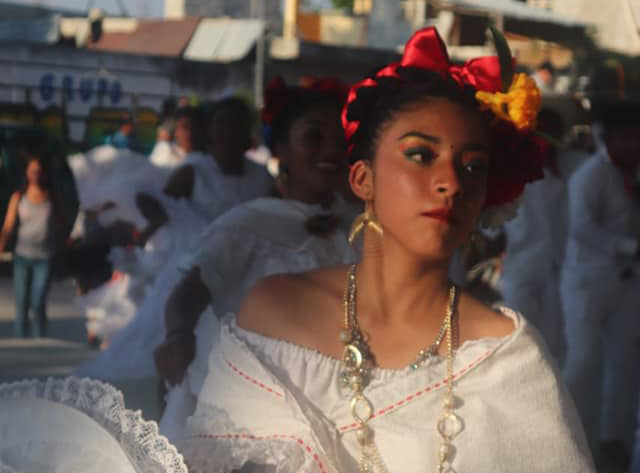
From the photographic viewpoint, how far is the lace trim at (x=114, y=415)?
7.59 feet

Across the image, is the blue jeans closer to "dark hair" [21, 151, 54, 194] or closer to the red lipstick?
"dark hair" [21, 151, 54, 194]

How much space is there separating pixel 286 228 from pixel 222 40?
42.6ft

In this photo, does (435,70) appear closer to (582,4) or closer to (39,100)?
(582,4)

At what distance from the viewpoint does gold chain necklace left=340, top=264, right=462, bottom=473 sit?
264 cm

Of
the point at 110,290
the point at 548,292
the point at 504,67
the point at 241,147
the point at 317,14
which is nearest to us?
the point at 504,67

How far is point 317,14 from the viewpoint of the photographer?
82.1ft

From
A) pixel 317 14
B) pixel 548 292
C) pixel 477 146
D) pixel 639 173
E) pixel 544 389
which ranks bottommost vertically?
pixel 317 14

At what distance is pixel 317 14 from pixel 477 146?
2272 cm

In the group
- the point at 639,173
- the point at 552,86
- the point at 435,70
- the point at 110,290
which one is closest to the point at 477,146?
the point at 435,70

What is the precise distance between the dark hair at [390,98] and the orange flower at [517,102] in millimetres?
39

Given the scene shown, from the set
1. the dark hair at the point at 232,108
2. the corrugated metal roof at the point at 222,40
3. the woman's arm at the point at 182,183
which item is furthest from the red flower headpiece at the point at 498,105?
the corrugated metal roof at the point at 222,40

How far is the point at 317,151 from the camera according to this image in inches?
168

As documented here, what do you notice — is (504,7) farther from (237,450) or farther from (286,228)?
(237,450)

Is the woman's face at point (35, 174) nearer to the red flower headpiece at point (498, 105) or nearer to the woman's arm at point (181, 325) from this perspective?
the woman's arm at point (181, 325)
